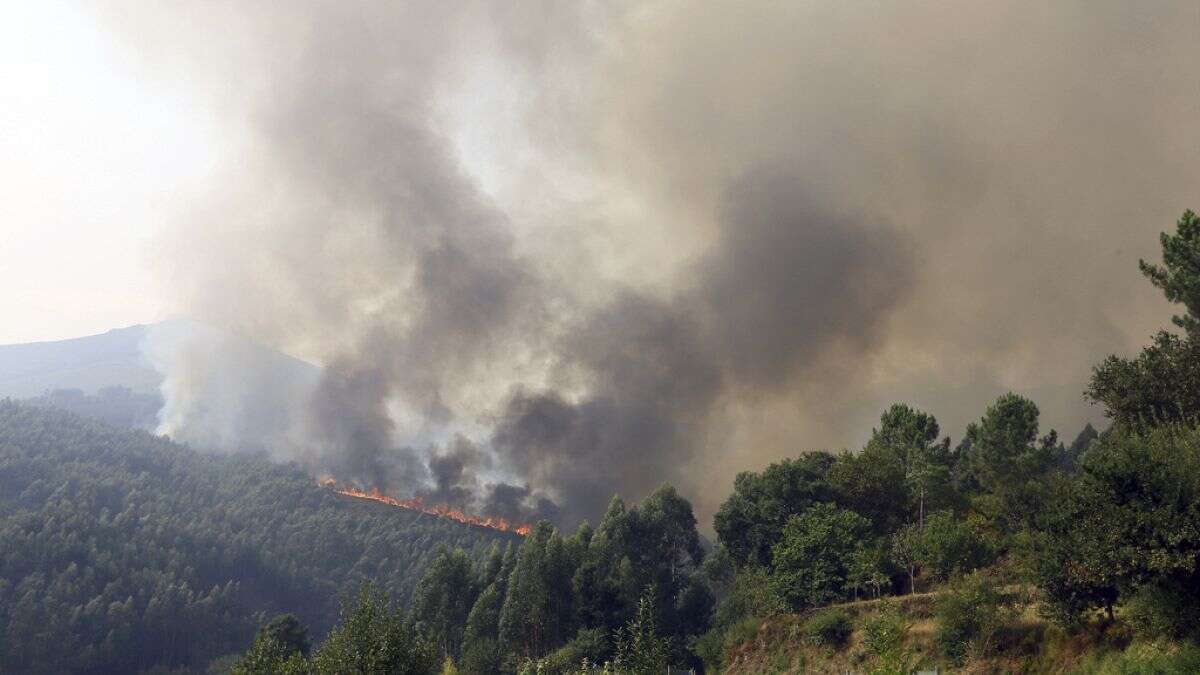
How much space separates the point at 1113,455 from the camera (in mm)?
36438

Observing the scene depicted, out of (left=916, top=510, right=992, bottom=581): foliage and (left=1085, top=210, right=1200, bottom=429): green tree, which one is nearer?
(left=1085, top=210, right=1200, bottom=429): green tree

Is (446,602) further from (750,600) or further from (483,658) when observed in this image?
(750,600)

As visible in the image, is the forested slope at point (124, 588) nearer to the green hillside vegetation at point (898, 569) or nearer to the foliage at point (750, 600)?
the green hillside vegetation at point (898, 569)

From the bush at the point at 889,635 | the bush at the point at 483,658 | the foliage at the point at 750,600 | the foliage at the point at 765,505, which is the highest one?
the foliage at the point at 765,505

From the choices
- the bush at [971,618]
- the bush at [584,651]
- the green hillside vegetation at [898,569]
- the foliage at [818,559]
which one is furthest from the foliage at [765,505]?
the bush at [971,618]

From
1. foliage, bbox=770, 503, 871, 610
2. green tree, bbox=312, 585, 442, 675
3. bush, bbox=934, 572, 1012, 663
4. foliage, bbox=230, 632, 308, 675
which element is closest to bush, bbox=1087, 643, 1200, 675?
bush, bbox=934, 572, 1012, 663

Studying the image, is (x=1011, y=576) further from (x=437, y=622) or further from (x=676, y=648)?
(x=437, y=622)

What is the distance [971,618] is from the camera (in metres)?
46.2

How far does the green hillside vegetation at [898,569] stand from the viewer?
114 feet

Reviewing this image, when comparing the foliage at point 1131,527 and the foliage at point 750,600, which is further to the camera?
the foliage at point 750,600

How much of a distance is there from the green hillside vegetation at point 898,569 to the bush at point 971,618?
12 centimetres

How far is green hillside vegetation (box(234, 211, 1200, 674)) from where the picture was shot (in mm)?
34812

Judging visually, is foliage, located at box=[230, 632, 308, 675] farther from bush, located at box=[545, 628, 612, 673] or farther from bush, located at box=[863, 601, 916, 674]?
bush, located at box=[545, 628, 612, 673]

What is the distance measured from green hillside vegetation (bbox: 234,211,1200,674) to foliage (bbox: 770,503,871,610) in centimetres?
21
